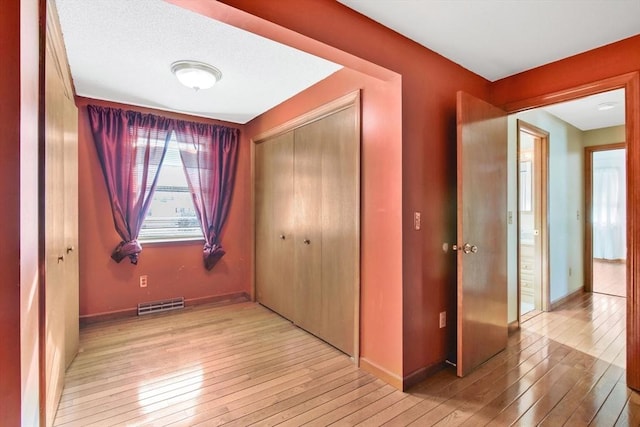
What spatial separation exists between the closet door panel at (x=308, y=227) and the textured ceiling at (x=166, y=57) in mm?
536

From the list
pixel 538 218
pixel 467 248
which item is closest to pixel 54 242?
pixel 467 248

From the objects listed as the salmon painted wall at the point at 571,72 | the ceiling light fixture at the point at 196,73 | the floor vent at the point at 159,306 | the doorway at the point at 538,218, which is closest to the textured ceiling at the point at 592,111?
the doorway at the point at 538,218

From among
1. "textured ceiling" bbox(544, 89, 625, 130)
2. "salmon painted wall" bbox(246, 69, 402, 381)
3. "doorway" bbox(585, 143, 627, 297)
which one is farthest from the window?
"doorway" bbox(585, 143, 627, 297)

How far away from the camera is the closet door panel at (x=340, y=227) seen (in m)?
2.46

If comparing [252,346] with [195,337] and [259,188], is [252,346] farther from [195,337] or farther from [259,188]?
[259,188]

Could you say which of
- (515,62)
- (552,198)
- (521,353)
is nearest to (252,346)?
(521,353)

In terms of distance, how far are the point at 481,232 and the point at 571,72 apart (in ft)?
4.44

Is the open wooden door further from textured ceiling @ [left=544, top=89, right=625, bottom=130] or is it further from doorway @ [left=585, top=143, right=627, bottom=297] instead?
doorway @ [left=585, top=143, right=627, bottom=297]

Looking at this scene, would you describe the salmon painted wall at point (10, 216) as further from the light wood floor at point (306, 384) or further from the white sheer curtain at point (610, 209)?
the white sheer curtain at point (610, 209)

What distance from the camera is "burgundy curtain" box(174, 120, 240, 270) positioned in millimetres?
3756

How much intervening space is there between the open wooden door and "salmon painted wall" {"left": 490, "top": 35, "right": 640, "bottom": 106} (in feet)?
0.78

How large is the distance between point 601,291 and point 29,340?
6.17 meters

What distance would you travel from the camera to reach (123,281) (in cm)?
344

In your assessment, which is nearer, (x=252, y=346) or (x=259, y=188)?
(x=252, y=346)
